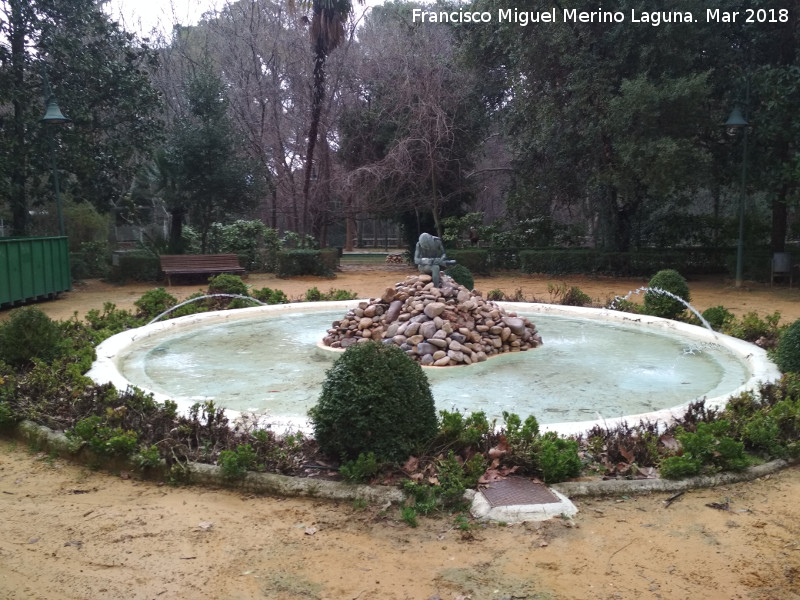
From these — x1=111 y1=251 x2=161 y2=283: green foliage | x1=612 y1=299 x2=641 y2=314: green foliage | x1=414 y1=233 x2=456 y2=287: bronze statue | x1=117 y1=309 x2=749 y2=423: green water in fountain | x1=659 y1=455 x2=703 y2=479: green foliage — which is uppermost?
x1=414 y1=233 x2=456 y2=287: bronze statue

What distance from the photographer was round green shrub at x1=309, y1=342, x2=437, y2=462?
4.08m

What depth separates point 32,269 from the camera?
14.1 metres

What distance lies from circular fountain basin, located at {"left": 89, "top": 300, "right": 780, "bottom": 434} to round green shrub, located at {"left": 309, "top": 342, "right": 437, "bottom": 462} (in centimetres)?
77

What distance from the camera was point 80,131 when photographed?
1748 centimetres

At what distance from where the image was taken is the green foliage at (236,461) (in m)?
3.97

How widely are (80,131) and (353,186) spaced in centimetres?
889

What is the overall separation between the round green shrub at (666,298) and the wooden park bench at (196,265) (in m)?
12.1

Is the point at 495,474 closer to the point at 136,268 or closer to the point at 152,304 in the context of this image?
the point at 152,304

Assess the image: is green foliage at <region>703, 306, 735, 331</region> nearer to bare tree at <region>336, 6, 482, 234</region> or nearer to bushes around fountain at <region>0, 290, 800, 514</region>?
bushes around fountain at <region>0, 290, 800, 514</region>

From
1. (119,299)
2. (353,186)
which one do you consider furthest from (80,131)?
(353,186)

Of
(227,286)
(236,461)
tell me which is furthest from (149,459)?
(227,286)

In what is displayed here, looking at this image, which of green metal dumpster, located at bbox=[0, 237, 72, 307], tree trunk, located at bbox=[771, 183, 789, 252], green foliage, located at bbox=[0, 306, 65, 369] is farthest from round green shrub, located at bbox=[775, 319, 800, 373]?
green metal dumpster, located at bbox=[0, 237, 72, 307]

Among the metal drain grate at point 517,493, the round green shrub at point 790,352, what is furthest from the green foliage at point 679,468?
the round green shrub at point 790,352

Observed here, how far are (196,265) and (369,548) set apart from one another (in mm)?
16611
